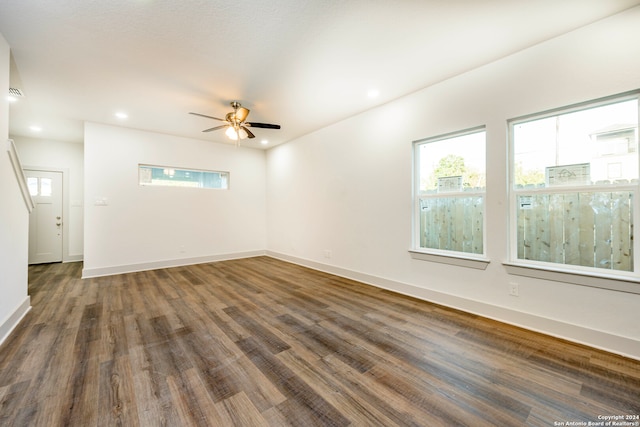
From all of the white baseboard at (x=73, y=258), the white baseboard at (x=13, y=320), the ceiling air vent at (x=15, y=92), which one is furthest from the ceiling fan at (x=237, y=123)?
the white baseboard at (x=73, y=258)

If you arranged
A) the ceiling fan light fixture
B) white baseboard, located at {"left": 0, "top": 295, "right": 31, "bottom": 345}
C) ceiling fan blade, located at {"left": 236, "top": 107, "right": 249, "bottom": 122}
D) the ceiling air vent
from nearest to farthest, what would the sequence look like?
white baseboard, located at {"left": 0, "top": 295, "right": 31, "bottom": 345}
the ceiling air vent
ceiling fan blade, located at {"left": 236, "top": 107, "right": 249, "bottom": 122}
the ceiling fan light fixture

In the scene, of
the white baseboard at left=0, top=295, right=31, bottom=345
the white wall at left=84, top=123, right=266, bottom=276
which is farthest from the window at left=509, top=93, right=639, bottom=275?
the white wall at left=84, top=123, right=266, bottom=276

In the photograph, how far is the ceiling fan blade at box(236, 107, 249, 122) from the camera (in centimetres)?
362

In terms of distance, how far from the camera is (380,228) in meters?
3.90

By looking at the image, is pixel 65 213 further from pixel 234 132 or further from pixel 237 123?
pixel 237 123

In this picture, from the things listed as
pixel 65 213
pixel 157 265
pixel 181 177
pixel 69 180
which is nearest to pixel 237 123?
pixel 181 177

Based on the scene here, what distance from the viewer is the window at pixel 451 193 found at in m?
3.00

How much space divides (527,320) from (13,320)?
5147 millimetres

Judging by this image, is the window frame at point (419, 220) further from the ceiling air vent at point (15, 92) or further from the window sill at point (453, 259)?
the ceiling air vent at point (15, 92)

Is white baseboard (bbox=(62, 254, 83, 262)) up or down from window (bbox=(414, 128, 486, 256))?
down

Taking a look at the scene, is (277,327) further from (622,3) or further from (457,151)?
(622,3)

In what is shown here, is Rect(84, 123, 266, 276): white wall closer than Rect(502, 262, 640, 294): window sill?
No

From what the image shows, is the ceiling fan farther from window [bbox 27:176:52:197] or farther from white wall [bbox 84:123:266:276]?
window [bbox 27:176:52:197]

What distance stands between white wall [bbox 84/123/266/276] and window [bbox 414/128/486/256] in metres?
4.33
